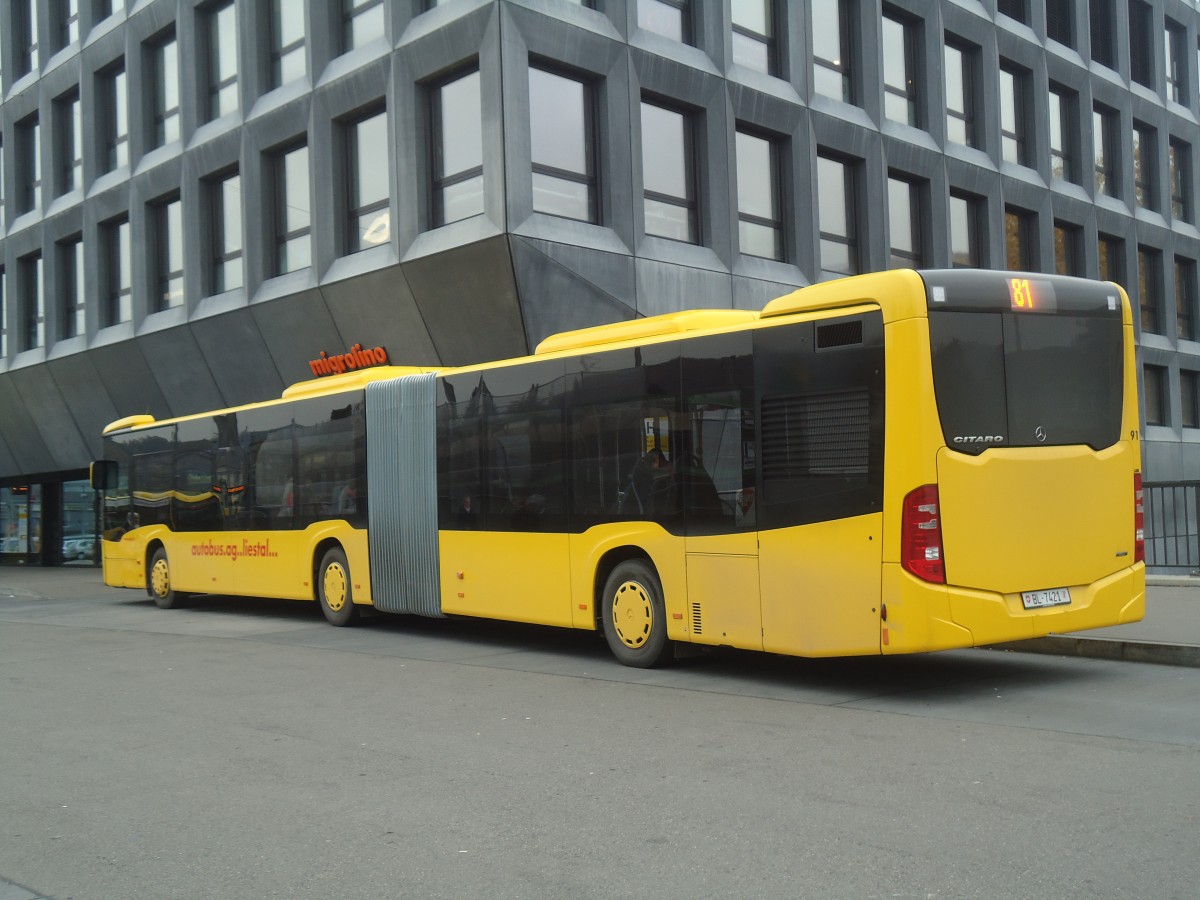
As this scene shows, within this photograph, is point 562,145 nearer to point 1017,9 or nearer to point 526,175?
point 526,175

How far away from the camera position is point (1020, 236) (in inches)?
1131

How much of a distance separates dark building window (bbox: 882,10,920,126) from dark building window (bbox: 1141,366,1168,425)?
1155 cm

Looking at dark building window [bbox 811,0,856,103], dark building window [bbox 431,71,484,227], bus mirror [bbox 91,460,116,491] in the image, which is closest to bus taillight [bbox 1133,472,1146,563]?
dark building window [bbox 431,71,484,227]

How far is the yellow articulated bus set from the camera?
28.8 ft

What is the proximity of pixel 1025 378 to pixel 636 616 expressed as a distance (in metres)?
3.88

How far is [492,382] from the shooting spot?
12.9 m

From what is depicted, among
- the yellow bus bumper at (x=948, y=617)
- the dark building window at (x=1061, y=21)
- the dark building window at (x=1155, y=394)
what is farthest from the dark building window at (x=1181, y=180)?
the yellow bus bumper at (x=948, y=617)

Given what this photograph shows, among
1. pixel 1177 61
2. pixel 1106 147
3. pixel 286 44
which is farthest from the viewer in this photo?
pixel 1177 61

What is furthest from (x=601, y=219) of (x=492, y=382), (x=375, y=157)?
(x=492, y=382)

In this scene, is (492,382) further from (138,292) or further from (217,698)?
(138,292)

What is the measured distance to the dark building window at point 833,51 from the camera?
23.4m

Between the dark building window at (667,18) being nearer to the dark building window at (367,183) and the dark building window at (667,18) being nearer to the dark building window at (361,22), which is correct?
the dark building window at (361,22)

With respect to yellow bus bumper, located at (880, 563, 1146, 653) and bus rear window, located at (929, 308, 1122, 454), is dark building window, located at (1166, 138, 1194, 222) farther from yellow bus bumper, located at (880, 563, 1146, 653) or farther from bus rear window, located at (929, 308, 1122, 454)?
yellow bus bumper, located at (880, 563, 1146, 653)

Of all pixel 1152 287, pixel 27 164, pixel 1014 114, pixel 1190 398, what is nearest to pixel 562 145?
pixel 1014 114
